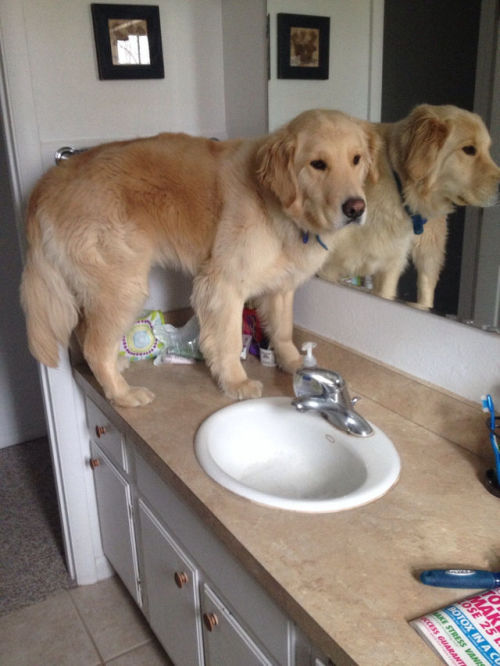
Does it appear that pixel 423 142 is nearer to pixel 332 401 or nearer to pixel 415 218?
pixel 415 218

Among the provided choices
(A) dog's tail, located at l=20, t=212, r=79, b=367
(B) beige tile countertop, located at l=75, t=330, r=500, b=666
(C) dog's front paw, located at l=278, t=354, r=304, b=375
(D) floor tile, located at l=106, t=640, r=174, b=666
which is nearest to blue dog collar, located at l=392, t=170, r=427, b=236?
A: (B) beige tile countertop, located at l=75, t=330, r=500, b=666

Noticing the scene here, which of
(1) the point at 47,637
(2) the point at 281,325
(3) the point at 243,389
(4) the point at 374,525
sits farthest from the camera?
(1) the point at 47,637

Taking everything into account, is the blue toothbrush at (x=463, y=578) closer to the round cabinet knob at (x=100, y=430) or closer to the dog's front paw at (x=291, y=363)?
the dog's front paw at (x=291, y=363)

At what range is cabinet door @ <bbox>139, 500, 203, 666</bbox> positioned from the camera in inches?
53.2

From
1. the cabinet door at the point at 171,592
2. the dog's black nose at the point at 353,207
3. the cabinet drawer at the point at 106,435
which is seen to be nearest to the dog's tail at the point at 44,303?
the cabinet drawer at the point at 106,435

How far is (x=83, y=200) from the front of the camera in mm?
1420

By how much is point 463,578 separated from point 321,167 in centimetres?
80

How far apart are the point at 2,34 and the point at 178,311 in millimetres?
904

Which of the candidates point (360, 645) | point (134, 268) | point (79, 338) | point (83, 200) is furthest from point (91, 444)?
point (360, 645)

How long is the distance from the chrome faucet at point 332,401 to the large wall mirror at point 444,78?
0.25 metres

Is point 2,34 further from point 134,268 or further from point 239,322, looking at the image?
point 239,322

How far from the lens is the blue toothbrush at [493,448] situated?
1052 millimetres

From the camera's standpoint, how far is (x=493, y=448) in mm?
1062

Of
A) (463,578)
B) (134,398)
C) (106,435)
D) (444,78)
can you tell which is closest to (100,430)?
(106,435)
